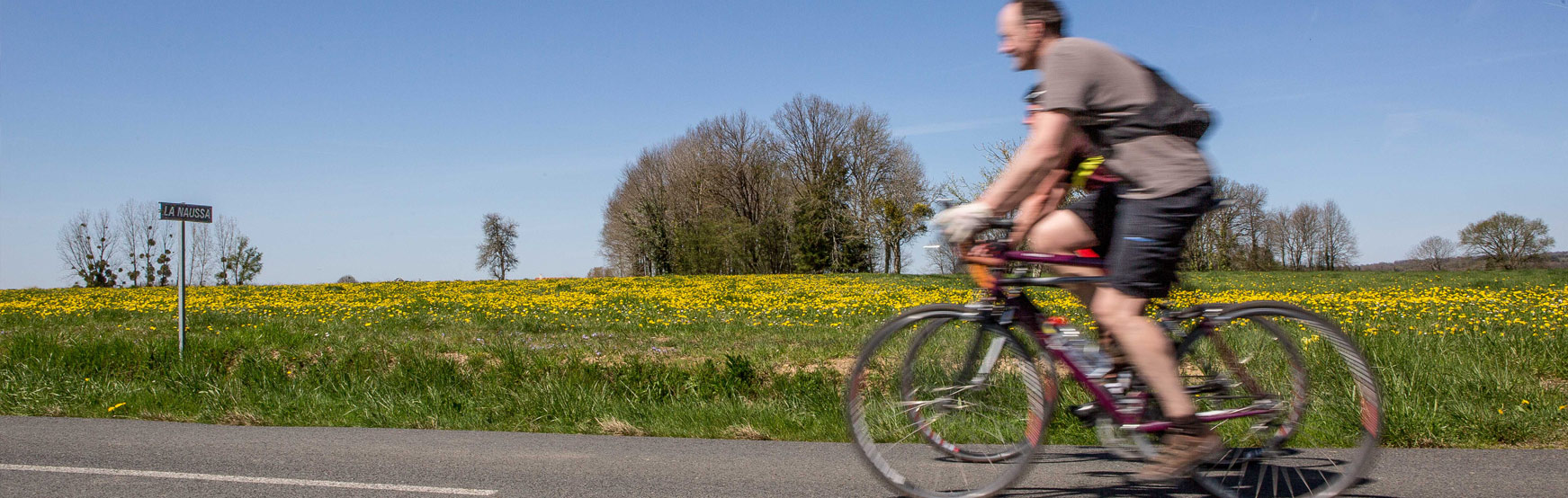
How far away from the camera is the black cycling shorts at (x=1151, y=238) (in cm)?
269

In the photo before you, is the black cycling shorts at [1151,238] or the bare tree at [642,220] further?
the bare tree at [642,220]

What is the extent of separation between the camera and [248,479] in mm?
3936

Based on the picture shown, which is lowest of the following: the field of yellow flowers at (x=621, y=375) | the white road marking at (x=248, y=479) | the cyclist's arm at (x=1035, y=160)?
the white road marking at (x=248, y=479)

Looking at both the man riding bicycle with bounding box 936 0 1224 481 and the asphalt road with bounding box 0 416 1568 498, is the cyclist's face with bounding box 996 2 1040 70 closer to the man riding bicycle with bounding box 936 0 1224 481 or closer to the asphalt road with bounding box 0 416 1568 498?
the man riding bicycle with bounding box 936 0 1224 481

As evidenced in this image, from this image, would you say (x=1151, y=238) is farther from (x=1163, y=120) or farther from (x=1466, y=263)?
(x=1466, y=263)

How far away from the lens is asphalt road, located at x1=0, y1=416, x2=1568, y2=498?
3494mm

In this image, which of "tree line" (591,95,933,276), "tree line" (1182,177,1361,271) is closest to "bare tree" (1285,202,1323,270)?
"tree line" (1182,177,1361,271)

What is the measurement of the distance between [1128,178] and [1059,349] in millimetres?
603

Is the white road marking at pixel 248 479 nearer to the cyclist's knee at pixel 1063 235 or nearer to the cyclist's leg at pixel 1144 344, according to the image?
the cyclist's knee at pixel 1063 235

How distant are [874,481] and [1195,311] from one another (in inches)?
53.1

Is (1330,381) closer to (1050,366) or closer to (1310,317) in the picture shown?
(1310,317)

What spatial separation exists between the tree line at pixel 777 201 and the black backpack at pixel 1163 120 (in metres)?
50.0

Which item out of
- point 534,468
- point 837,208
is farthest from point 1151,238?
point 837,208

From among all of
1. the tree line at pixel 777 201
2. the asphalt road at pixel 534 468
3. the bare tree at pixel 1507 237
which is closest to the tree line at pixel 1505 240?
the bare tree at pixel 1507 237
